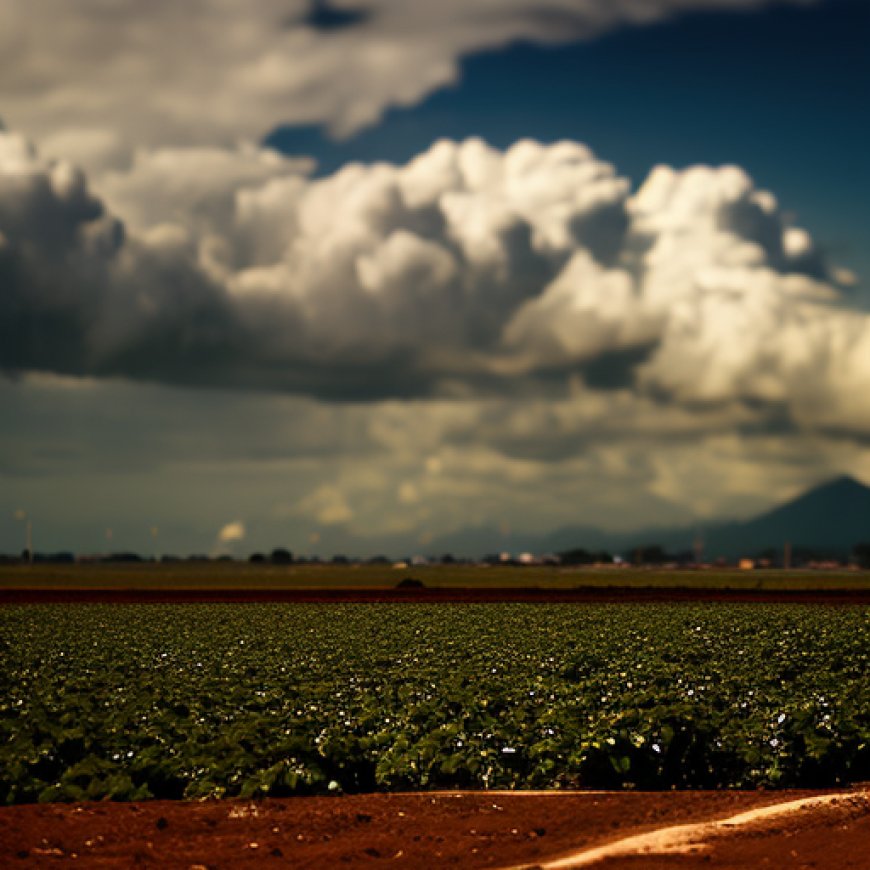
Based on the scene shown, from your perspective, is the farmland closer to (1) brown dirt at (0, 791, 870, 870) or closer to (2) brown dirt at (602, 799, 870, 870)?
(1) brown dirt at (0, 791, 870, 870)

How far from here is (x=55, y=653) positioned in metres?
40.8

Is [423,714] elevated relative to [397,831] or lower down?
elevated

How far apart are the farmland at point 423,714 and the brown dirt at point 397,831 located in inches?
47.5

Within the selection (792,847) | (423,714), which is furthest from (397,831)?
(423,714)

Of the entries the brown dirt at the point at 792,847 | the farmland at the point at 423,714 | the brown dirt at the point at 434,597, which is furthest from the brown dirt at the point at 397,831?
the brown dirt at the point at 434,597

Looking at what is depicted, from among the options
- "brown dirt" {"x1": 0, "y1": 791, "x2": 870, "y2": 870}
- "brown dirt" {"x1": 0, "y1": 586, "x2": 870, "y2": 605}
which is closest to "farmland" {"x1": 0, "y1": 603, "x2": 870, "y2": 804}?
"brown dirt" {"x1": 0, "y1": 791, "x2": 870, "y2": 870}

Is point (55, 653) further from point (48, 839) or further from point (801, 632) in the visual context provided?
point (801, 632)

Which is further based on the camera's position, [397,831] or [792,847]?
[397,831]

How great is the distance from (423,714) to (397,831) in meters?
8.09

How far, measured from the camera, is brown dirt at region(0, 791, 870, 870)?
14.3 m

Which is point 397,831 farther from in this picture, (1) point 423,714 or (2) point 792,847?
(1) point 423,714

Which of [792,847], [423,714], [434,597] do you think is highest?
[423,714]

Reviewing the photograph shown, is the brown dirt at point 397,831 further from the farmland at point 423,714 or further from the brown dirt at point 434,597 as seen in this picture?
the brown dirt at point 434,597

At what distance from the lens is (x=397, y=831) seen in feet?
50.8
